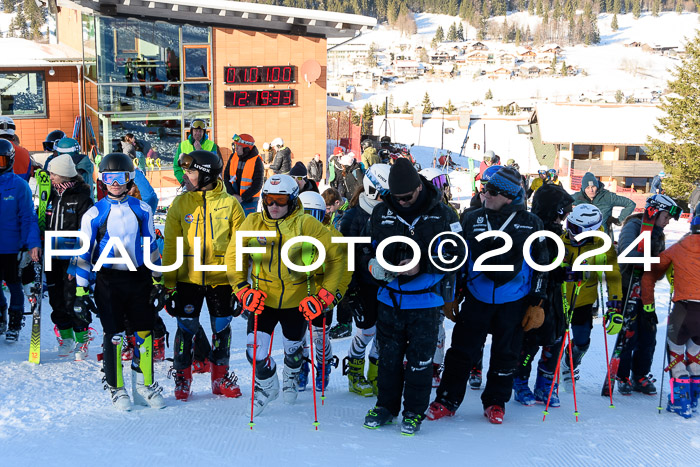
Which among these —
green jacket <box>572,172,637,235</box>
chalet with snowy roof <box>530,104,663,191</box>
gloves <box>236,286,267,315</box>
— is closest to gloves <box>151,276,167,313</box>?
gloves <box>236,286,267,315</box>

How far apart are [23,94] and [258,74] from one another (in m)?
7.06

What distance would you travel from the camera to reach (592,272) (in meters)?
5.93

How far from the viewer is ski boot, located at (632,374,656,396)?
21.7ft

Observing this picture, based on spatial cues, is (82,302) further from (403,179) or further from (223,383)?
(403,179)

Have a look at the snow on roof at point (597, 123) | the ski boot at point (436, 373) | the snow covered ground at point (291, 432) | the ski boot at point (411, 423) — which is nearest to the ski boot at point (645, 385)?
the snow covered ground at point (291, 432)

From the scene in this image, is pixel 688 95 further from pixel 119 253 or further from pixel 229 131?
pixel 119 253

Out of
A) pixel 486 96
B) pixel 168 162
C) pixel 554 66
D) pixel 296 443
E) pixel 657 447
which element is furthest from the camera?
pixel 554 66

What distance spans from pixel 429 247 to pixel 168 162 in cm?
1738

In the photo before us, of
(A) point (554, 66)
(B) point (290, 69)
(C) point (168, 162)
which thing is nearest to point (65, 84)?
(C) point (168, 162)

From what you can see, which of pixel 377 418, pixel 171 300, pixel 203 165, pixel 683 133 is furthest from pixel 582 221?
pixel 683 133

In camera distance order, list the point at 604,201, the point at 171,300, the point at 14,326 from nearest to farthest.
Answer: the point at 171,300 → the point at 14,326 → the point at 604,201

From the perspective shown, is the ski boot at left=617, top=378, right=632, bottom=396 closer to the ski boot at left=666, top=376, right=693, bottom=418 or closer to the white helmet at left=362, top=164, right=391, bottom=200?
the ski boot at left=666, top=376, right=693, bottom=418

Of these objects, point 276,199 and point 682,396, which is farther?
point 682,396

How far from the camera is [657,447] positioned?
16.5 feet
